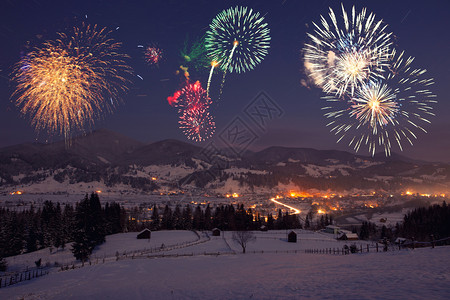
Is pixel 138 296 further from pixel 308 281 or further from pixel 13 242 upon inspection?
pixel 13 242

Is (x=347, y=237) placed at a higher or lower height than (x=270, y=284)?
lower

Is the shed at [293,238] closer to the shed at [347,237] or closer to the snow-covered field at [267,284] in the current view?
the shed at [347,237]

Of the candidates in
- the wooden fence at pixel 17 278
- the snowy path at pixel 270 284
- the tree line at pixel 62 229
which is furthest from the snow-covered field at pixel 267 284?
the tree line at pixel 62 229

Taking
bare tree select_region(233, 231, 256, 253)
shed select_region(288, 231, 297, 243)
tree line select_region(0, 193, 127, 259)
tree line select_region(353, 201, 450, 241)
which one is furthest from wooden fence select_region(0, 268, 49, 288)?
tree line select_region(353, 201, 450, 241)

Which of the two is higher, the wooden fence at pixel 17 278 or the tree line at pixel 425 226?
the tree line at pixel 425 226

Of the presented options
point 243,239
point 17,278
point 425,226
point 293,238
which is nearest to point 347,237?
point 293,238

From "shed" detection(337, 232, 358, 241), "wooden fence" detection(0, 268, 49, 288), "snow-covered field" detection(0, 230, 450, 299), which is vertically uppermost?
"snow-covered field" detection(0, 230, 450, 299)

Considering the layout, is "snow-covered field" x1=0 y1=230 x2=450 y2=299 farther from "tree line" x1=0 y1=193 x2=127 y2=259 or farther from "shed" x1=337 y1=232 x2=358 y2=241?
"shed" x1=337 y1=232 x2=358 y2=241

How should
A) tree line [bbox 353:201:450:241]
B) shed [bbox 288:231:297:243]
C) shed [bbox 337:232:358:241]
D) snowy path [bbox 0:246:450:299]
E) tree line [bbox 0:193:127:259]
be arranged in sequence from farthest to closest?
1. shed [bbox 337:232:358:241]
2. tree line [bbox 353:201:450:241]
3. shed [bbox 288:231:297:243]
4. tree line [bbox 0:193:127:259]
5. snowy path [bbox 0:246:450:299]

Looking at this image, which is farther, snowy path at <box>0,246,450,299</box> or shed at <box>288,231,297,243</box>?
shed at <box>288,231,297,243</box>

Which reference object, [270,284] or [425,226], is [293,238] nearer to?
[270,284]

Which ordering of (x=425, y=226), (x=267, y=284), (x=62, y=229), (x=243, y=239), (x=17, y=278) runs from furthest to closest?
(x=425, y=226)
(x=62, y=229)
(x=243, y=239)
(x=17, y=278)
(x=267, y=284)
